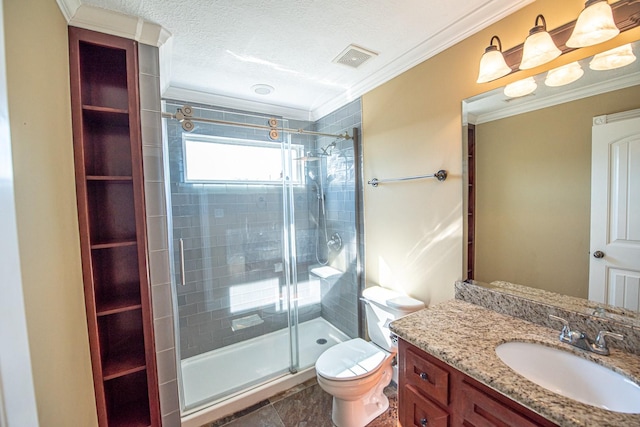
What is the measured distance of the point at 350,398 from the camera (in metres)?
1.64

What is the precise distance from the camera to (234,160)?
8.42 ft

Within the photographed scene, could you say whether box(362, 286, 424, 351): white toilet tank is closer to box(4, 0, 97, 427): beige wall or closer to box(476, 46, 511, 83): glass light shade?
box(476, 46, 511, 83): glass light shade

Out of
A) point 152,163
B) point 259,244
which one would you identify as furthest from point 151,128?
point 259,244

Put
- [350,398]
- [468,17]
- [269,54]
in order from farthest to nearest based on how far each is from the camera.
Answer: [269,54], [350,398], [468,17]

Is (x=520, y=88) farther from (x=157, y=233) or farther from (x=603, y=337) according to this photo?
(x=157, y=233)

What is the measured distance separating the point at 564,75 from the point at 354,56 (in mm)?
1144

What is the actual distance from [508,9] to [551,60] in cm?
34

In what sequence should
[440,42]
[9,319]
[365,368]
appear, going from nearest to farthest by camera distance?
[9,319] < [440,42] < [365,368]

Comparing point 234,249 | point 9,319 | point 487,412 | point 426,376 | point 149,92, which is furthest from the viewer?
point 234,249

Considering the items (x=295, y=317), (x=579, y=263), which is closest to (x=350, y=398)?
(x=295, y=317)

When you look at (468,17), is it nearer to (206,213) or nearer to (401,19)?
(401,19)

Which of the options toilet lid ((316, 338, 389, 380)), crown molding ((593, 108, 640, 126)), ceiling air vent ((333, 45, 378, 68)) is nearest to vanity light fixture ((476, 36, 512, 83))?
crown molding ((593, 108, 640, 126))

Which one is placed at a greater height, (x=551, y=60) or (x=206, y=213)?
(x=551, y=60)

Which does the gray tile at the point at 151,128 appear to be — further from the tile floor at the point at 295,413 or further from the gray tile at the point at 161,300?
the tile floor at the point at 295,413
